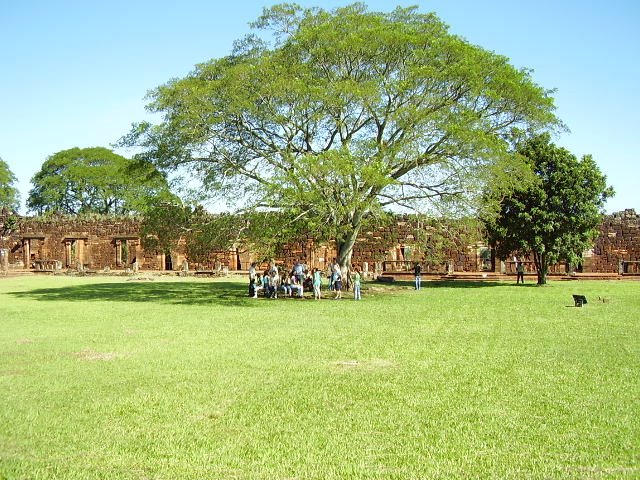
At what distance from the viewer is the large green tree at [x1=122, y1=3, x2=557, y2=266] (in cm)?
1888

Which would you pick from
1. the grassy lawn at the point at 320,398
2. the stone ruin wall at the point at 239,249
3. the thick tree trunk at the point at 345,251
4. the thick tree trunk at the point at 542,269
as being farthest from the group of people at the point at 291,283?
the thick tree trunk at the point at 542,269

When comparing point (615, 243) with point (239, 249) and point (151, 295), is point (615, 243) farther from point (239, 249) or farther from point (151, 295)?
point (151, 295)

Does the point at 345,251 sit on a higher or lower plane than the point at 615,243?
lower

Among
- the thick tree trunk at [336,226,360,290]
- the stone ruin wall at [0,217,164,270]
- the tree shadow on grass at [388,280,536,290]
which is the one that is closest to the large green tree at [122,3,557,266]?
the thick tree trunk at [336,226,360,290]

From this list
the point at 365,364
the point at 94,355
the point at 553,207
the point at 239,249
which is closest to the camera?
the point at 365,364

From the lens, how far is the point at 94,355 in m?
9.84

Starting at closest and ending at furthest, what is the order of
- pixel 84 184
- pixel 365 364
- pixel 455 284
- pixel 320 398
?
pixel 320 398 → pixel 365 364 → pixel 455 284 → pixel 84 184

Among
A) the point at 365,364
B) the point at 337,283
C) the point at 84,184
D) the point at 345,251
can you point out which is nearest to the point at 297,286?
the point at 337,283

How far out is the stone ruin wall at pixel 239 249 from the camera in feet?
110

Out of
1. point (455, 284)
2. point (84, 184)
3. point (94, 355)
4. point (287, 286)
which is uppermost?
point (84, 184)

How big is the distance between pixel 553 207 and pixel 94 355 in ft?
71.3

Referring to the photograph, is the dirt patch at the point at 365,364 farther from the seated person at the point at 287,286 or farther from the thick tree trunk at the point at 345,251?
the thick tree trunk at the point at 345,251

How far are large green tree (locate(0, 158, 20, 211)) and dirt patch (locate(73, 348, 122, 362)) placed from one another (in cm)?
5205

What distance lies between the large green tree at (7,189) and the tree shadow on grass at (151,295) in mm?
35862
